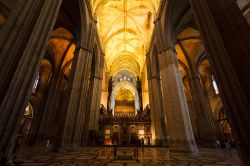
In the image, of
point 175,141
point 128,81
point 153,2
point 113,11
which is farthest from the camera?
point 128,81

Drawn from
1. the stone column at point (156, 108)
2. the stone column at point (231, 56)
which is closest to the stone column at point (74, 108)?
the stone column at point (231, 56)

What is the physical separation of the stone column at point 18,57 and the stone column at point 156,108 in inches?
464

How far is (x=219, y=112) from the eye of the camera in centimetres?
1936

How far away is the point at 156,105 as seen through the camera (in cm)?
1384

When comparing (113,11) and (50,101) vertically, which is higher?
(113,11)

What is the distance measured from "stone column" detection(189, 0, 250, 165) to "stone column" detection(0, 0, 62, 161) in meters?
5.70

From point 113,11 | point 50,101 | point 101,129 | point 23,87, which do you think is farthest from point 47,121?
point 113,11

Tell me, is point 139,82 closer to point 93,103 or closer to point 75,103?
point 93,103

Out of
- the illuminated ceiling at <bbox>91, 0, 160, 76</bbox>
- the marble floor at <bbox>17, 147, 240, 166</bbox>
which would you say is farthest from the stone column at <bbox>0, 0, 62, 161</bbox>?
the illuminated ceiling at <bbox>91, 0, 160, 76</bbox>

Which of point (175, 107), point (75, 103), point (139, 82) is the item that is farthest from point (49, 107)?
point (139, 82)

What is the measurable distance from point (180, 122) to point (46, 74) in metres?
18.9

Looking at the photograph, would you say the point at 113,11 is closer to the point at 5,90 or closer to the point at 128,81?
the point at 5,90

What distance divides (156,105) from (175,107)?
5.45 meters

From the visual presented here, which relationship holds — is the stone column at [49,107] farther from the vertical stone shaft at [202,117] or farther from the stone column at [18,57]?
the vertical stone shaft at [202,117]
